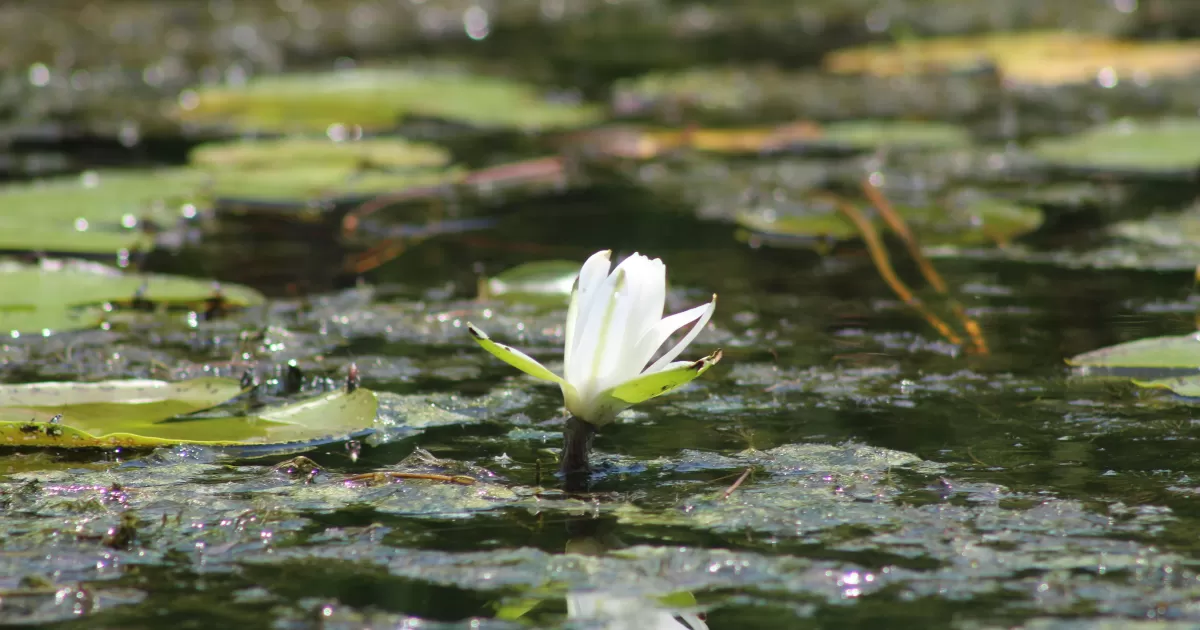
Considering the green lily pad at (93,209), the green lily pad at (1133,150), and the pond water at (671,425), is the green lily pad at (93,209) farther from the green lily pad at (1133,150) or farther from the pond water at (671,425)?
the green lily pad at (1133,150)

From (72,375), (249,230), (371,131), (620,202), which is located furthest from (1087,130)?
(72,375)

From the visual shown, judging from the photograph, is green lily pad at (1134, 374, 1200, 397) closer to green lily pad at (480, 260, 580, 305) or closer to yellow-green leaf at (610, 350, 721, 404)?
yellow-green leaf at (610, 350, 721, 404)

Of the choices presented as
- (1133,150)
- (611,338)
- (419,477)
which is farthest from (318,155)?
(611,338)

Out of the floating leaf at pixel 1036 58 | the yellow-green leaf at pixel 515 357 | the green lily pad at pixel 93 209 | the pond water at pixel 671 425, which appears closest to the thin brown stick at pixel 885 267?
the pond water at pixel 671 425

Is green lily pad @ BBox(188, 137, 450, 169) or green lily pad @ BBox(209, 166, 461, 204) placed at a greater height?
green lily pad @ BBox(188, 137, 450, 169)

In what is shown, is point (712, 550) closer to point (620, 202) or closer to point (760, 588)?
point (760, 588)

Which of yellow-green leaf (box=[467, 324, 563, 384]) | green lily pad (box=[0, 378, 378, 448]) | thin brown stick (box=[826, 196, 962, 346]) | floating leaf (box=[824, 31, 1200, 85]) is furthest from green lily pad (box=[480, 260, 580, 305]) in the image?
floating leaf (box=[824, 31, 1200, 85])

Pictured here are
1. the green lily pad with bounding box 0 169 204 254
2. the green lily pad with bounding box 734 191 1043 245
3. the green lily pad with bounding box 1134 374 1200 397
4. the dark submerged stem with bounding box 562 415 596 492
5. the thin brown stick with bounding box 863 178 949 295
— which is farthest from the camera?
the green lily pad with bounding box 734 191 1043 245
